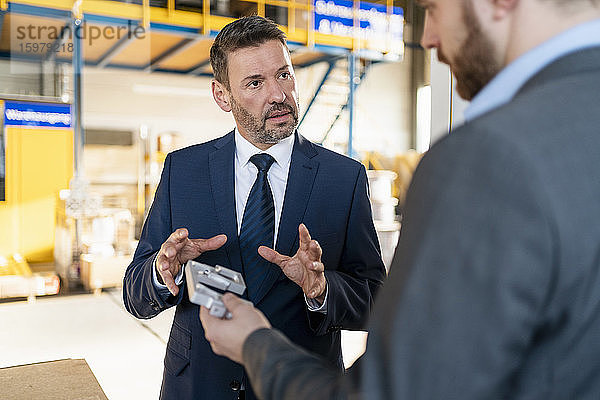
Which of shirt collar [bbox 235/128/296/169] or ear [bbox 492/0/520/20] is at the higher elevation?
ear [bbox 492/0/520/20]

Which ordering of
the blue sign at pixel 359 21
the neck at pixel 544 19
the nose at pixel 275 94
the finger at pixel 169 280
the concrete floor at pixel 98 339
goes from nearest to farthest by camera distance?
1. the neck at pixel 544 19
2. the finger at pixel 169 280
3. the nose at pixel 275 94
4. the concrete floor at pixel 98 339
5. the blue sign at pixel 359 21

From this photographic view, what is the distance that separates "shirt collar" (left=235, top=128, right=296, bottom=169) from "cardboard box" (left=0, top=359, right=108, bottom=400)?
88 cm

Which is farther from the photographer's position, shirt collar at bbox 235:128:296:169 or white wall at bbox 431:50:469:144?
shirt collar at bbox 235:128:296:169

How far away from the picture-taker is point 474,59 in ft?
2.48

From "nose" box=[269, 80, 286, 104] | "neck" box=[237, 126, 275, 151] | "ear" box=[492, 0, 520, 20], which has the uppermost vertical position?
"nose" box=[269, 80, 286, 104]

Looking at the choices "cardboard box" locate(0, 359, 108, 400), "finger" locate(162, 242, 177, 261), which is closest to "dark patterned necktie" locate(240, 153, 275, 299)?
"finger" locate(162, 242, 177, 261)

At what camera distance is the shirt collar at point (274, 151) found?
6.65 feet

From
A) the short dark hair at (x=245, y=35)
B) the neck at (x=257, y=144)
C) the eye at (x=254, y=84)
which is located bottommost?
the neck at (x=257, y=144)

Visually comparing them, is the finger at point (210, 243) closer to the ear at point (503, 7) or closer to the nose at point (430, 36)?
the nose at point (430, 36)

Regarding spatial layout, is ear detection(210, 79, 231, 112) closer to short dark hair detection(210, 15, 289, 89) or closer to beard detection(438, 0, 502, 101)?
short dark hair detection(210, 15, 289, 89)

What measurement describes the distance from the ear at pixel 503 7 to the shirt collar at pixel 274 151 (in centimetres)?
135

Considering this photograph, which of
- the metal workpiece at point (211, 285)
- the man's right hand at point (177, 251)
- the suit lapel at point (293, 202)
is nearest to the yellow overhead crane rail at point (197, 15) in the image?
the suit lapel at point (293, 202)

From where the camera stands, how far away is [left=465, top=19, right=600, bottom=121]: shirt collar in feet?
2.27

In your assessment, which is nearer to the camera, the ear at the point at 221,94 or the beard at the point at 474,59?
the beard at the point at 474,59
